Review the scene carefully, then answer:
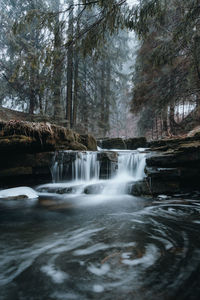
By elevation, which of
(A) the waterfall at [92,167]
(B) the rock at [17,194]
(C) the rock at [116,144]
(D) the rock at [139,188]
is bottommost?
(B) the rock at [17,194]

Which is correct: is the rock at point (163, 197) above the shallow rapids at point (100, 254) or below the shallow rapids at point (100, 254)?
below

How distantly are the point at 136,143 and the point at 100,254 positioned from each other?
36.4 feet

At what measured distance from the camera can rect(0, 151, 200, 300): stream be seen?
5.06ft

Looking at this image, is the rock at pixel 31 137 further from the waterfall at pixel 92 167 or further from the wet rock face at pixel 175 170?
the wet rock face at pixel 175 170

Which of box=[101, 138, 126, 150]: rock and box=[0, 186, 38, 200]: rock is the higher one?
box=[101, 138, 126, 150]: rock

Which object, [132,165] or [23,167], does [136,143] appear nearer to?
[132,165]

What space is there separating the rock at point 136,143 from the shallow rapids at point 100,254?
8.68 m

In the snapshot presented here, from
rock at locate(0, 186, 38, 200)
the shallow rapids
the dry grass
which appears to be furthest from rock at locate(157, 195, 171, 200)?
the dry grass

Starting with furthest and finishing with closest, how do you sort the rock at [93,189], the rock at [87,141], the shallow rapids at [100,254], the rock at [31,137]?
the rock at [87,141] → the rock at [31,137] → the rock at [93,189] → the shallow rapids at [100,254]

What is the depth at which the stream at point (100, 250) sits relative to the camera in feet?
5.06

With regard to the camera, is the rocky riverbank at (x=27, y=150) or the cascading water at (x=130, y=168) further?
the cascading water at (x=130, y=168)

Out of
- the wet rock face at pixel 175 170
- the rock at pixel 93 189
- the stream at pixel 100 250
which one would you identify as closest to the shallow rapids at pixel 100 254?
the stream at pixel 100 250

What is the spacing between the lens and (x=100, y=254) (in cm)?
217

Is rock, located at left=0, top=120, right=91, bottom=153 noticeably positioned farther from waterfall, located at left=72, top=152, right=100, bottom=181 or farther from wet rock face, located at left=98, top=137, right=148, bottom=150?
wet rock face, located at left=98, top=137, right=148, bottom=150
